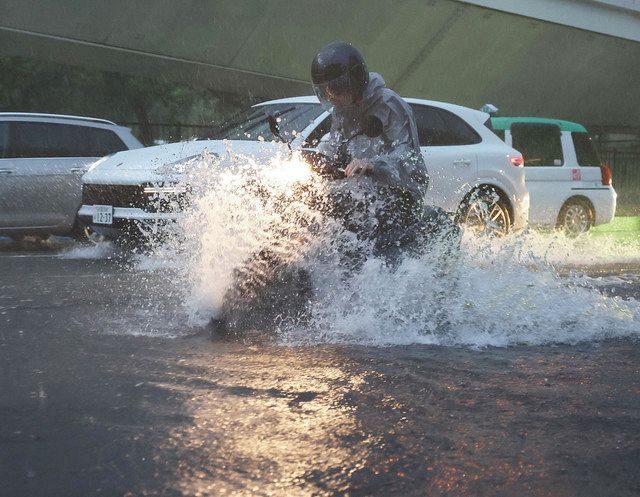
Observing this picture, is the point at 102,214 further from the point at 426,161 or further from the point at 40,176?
the point at 426,161

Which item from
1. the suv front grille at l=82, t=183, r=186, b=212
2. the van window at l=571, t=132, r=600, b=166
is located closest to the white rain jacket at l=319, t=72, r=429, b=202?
the suv front grille at l=82, t=183, r=186, b=212

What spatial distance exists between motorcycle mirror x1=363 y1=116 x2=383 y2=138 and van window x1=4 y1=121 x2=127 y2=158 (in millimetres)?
7655

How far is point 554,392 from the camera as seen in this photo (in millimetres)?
4242

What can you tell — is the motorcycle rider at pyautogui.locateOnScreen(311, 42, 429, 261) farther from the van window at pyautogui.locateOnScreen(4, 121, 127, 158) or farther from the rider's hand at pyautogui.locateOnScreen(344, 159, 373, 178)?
the van window at pyautogui.locateOnScreen(4, 121, 127, 158)

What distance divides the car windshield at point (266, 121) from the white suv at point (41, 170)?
2539mm

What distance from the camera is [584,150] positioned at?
14.9m

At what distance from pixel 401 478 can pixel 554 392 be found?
1443 mm

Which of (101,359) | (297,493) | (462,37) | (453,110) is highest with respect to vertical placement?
(462,37)

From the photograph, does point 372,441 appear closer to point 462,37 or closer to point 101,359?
point 101,359

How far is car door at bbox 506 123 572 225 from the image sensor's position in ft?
45.8

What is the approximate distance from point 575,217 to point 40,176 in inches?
306

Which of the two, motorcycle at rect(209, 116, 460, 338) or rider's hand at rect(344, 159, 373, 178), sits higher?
rider's hand at rect(344, 159, 373, 178)

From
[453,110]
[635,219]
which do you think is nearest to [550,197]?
[453,110]

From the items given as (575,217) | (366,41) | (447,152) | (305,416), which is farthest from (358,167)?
(366,41)
